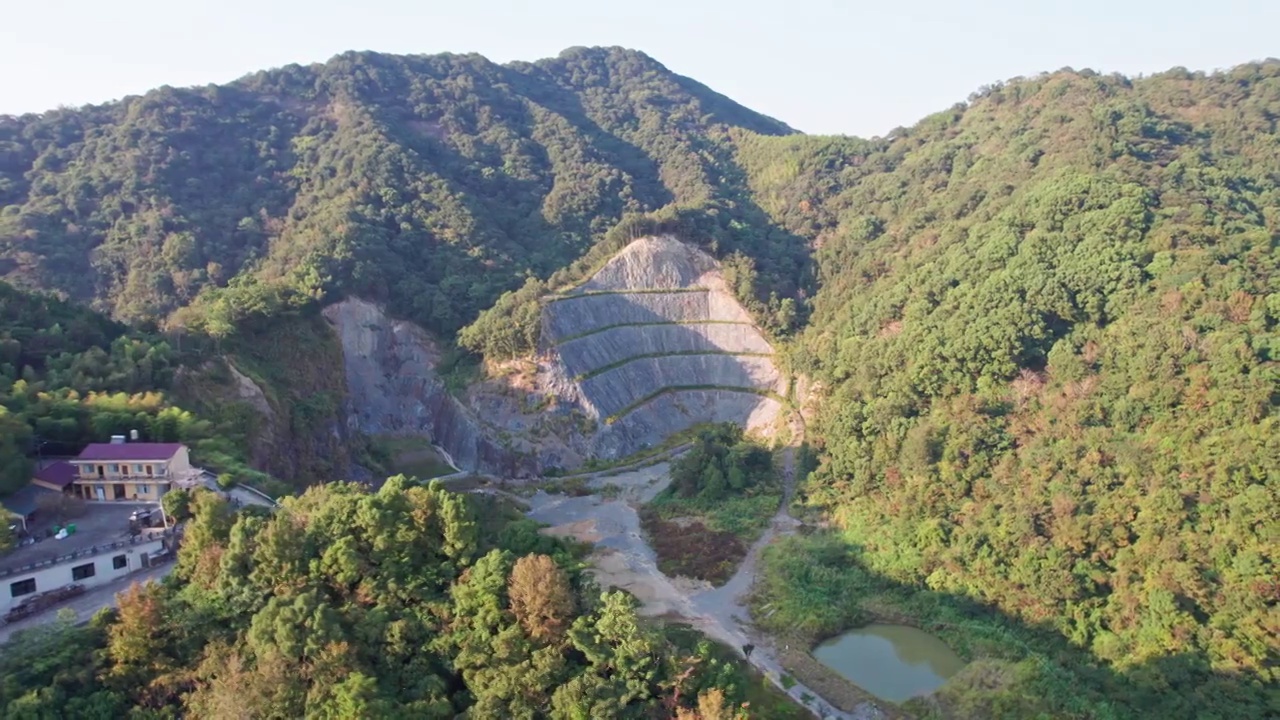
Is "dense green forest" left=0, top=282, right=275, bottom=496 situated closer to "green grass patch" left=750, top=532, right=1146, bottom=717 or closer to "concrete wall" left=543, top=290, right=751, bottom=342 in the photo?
"green grass patch" left=750, top=532, right=1146, bottom=717

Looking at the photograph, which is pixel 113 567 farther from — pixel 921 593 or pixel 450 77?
pixel 450 77

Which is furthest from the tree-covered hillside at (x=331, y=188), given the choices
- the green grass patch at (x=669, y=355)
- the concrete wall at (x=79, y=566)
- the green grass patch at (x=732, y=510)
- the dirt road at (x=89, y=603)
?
the green grass patch at (x=732, y=510)

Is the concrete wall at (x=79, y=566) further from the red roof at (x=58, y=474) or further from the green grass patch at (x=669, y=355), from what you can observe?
the green grass patch at (x=669, y=355)

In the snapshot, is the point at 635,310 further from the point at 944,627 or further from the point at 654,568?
the point at 944,627

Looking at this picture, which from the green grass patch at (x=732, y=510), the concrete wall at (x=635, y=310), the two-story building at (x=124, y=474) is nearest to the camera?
the two-story building at (x=124, y=474)

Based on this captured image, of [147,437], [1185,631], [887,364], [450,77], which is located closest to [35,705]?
[147,437]

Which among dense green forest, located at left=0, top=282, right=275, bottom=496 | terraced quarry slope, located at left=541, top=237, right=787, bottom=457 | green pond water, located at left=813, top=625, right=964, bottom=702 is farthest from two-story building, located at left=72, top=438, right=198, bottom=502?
terraced quarry slope, located at left=541, top=237, right=787, bottom=457
